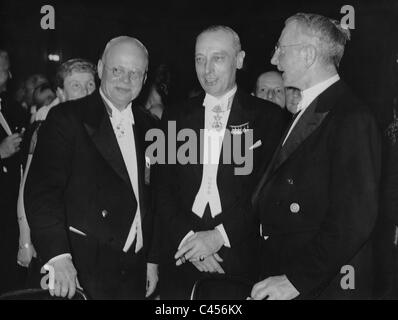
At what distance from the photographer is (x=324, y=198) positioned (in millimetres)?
1720

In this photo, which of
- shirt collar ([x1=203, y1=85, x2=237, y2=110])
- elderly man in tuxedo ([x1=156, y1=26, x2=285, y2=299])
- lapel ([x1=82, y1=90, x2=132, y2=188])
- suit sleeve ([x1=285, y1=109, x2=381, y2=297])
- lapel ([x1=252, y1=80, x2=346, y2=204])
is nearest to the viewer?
suit sleeve ([x1=285, y1=109, x2=381, y2=297])

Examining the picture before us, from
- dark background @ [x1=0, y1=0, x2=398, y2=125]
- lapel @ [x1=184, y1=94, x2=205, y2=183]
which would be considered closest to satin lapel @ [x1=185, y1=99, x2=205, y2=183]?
lapel @ [x1=184, y1=94, x2=205, y2=183]

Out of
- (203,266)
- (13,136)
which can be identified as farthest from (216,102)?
(13,136)

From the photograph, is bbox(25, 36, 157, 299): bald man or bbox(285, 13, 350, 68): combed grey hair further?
bbox(25, 36, 157, 299): bald man

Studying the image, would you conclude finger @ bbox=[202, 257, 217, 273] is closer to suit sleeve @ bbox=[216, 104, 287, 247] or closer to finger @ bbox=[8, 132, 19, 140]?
suit sleeve @ bbox=[216, 104, 287, 247]

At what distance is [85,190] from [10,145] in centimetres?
129

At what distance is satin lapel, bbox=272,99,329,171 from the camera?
176 centimetres

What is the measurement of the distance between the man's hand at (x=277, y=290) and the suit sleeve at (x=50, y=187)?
2.71 ft

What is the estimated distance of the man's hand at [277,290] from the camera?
165cm

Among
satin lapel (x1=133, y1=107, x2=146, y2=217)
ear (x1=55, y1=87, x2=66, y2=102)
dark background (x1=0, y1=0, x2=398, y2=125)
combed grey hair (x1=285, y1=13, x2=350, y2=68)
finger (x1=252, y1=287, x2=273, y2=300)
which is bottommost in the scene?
finger (x1=252, y1=287, x2=273, y2=300)

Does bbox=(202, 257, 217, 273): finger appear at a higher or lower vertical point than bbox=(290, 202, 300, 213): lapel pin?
lower

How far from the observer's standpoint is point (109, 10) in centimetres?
631

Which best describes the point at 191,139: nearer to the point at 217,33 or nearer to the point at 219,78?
the point at 219,78
